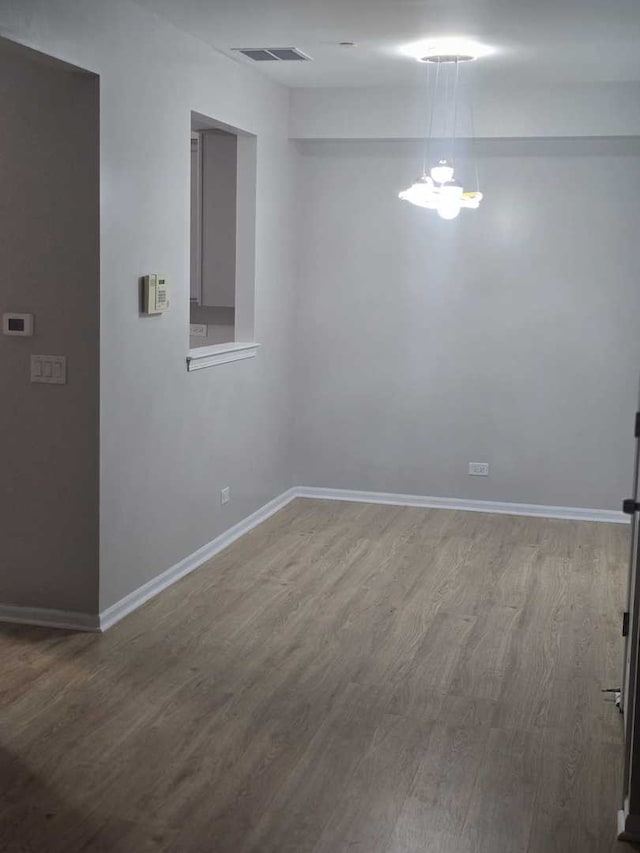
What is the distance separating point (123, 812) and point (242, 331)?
3.74 m

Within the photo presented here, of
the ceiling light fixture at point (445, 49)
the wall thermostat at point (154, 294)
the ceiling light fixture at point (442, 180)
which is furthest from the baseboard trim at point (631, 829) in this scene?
the ceiling light fixture at point (445, 49)

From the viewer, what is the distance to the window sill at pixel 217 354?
536cm

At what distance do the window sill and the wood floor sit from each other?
1073mm

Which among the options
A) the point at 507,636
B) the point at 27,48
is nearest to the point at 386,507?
the point at 507,636

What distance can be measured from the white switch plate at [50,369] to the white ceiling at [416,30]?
1.57 metres

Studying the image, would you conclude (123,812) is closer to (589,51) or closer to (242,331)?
(242,331)

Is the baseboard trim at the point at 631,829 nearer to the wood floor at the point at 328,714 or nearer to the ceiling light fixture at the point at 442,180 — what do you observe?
the wood floor at the point at 328,714

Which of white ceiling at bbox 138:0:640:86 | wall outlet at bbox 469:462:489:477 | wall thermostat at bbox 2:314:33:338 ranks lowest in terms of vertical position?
wall outlet at bbox 469:462:489:477

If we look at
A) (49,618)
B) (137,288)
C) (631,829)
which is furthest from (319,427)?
(631,829)

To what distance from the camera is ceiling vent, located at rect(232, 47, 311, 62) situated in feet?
17.4

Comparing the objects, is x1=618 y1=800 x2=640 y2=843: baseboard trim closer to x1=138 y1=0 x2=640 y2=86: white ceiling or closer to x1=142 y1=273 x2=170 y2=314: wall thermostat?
x1=142 y1=273 x2=170 y2=314: wall thermostat

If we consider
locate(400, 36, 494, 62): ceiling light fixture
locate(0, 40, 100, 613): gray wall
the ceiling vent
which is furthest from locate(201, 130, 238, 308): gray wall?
locate(0, 40, 100, 613): gray wall

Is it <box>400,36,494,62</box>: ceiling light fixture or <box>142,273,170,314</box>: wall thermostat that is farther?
<box>400,36,494,62</box>: ceiling light fixture

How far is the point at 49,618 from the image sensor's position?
4.51 m
